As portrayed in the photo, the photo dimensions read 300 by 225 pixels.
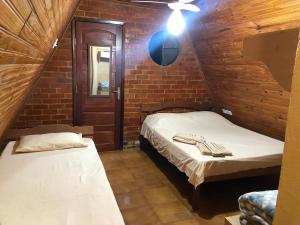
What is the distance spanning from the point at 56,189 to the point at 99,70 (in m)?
2.21

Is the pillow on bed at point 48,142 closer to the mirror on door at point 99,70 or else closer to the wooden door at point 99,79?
the wooden door at point 99,79

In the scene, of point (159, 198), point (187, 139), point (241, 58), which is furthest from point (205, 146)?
point (241, 58)

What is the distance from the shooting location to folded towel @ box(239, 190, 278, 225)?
42.8 inches

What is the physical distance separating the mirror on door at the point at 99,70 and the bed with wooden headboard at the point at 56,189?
132 cm

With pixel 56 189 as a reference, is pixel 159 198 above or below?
below

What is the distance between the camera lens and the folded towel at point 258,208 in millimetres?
1086

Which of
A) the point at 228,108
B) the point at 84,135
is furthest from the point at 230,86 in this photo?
the point at 84,135

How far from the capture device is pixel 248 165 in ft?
8.30

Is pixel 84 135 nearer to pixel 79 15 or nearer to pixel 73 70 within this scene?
pixel 73 70

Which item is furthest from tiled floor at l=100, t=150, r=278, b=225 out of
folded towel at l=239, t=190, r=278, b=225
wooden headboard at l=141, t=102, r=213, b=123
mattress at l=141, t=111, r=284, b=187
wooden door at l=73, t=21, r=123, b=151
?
folded towel at l=239, t=190, r=278, b=225

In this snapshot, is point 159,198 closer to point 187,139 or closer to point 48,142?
point 187,139

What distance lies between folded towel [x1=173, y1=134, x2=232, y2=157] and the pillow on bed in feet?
3.78

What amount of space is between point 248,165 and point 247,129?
1313mm

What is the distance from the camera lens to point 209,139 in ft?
10.3
